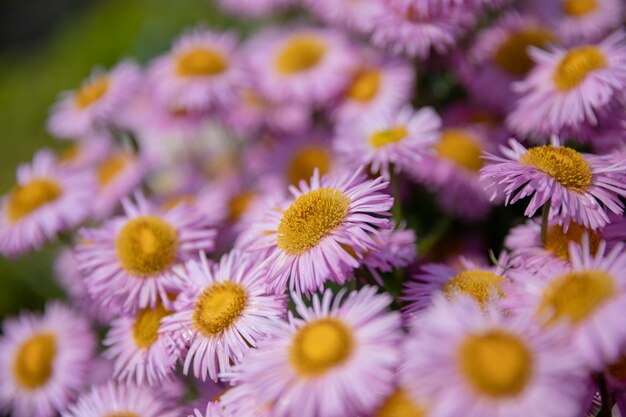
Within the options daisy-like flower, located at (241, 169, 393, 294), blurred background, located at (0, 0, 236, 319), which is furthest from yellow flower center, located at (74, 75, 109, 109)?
daisy-like flower, located at (241, 169, 393, 294)

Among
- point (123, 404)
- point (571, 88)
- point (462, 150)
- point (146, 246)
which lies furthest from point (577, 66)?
point (123, 404)

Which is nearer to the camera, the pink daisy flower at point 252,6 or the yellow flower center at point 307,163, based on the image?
the yellow flower center at point 307,163

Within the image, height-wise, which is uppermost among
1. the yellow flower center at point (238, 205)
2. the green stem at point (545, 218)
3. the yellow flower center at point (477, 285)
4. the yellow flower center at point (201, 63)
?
the yellow flower center at point (201, 63)

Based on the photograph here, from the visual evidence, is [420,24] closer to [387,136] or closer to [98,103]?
[387,136]

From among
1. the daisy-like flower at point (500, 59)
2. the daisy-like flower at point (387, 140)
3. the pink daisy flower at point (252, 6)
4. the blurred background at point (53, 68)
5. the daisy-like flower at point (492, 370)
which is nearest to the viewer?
the daisy-like flower at point (492, 370)

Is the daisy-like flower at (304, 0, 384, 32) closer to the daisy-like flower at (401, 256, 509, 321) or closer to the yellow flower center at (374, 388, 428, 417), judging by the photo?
the daisy-like flower at (401, 256, 509, 321)

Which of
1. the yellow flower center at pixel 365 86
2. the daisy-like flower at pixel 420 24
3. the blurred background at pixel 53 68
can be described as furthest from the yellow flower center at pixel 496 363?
the blurred background at pixel 53 68

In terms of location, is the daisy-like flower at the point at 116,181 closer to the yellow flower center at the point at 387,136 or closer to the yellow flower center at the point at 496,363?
the yellow flower center at the point at 387,136
